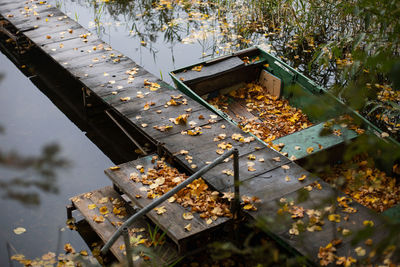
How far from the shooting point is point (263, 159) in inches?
A: 255

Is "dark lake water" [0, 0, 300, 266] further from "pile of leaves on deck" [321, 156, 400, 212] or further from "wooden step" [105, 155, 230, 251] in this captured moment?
"pile of leaves on deck" [321, 156, 400, 212]

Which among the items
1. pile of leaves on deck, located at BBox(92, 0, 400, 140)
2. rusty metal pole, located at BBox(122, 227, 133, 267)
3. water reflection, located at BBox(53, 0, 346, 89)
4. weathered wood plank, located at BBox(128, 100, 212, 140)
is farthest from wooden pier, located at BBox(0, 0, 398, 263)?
pile of leaves on deck, located at BBox(92, 0, 400, 140)

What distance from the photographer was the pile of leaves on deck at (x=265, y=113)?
7.91 m

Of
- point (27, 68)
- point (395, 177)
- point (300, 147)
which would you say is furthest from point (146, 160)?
point (27, 68)

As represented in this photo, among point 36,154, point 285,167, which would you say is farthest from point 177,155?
point 36,154

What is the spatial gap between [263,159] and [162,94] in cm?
254

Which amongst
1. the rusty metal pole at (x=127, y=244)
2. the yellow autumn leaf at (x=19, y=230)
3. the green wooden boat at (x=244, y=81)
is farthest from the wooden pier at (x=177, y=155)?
the yellow autumn leaf at (x=19, y=230)

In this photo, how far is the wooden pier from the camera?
5332 millimetres

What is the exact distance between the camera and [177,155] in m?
6.63

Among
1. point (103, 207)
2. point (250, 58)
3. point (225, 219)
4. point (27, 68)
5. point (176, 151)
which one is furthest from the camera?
point (27, 68)

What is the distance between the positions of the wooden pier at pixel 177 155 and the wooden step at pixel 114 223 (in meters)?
0.01

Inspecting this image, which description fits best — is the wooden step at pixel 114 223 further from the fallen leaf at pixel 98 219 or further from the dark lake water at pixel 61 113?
the dark lake water at pixel 61 113

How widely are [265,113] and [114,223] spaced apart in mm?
3581

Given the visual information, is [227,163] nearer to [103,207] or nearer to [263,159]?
[263,159]
